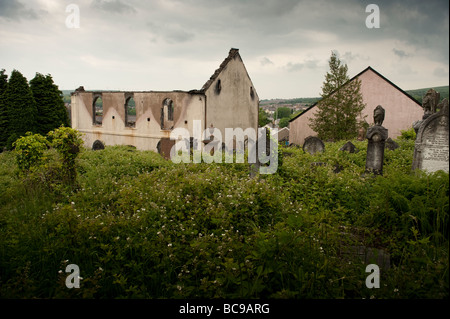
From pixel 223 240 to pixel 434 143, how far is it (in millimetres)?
5867

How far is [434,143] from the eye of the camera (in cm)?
695

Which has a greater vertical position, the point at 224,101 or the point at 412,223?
the point at 224,101

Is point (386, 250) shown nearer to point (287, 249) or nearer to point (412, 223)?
point (412, 223)

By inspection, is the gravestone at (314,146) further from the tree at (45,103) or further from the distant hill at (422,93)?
the tree at (45,103)

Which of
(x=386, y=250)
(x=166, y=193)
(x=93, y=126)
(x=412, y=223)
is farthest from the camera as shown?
(x=93, y=126)

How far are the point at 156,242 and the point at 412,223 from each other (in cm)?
372

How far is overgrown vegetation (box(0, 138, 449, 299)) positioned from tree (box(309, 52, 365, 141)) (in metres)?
16.3

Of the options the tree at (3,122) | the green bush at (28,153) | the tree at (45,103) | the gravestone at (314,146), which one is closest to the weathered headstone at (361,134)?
the gravestone at (314,146)

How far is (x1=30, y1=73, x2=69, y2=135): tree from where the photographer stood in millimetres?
22891

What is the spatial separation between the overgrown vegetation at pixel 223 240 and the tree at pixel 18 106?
17.2m

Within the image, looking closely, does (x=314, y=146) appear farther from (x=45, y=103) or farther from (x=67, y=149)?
(x=45, y=103)

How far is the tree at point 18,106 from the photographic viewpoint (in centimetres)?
2091

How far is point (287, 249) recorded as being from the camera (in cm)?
337
